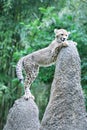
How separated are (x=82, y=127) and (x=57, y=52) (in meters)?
1.09

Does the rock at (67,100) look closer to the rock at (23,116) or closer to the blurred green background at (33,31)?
the rock at (23,116)

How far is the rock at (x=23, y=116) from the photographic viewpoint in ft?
22.7

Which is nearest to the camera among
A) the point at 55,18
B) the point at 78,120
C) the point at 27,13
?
the point at 78,120

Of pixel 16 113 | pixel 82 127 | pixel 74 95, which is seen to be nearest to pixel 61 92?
pixel 74 95

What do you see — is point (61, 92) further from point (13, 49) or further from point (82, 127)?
point (13, 49)

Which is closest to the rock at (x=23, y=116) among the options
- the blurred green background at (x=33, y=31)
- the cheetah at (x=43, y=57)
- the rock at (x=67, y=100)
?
the cheetah at (x=43, y=57)

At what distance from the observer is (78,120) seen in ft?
16.2

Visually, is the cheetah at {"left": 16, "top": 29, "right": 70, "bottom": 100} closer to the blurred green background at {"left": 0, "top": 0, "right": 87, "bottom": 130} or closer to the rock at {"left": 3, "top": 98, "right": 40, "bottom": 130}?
the rock at {"left": 3, "top": 98, "right": 40, "bottom": 130}

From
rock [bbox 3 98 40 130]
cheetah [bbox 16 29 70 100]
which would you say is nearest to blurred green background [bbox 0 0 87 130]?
rock [bbox 3 98 40 130]

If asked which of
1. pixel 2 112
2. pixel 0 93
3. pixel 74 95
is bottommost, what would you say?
pixel 2 112

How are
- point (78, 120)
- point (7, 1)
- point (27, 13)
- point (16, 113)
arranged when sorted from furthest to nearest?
1. point (27, 13)
2. point (7, 1)
3. point (16, 113)
4. point (78, 120)

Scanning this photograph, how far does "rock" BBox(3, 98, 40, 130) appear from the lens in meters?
6.91

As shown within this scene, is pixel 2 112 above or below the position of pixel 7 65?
below

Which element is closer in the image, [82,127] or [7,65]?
[82,127]
